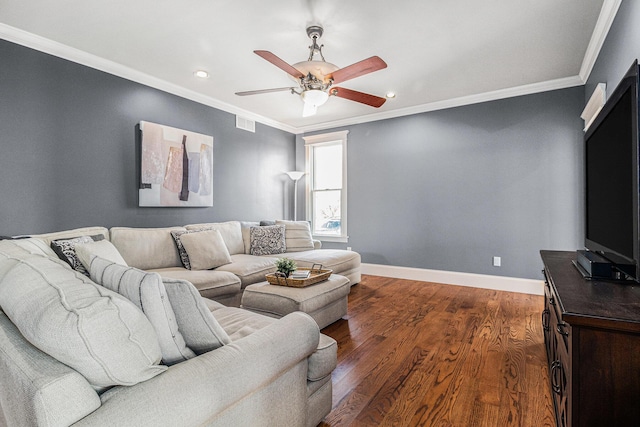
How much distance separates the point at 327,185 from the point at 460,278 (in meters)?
2.73

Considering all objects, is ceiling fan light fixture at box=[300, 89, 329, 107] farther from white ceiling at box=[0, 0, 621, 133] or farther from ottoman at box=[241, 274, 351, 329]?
ottoman at box=[241, 274, 351, 329]

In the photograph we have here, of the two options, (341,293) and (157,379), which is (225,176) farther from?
(157,379)

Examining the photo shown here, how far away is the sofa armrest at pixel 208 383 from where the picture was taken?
32.1 inches

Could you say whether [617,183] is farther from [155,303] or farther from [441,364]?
[155,303]

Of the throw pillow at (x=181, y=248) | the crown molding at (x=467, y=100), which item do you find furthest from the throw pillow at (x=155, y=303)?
the crown molding at (x=467, y=100)

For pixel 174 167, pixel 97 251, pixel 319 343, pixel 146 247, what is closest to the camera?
pixel 319 343

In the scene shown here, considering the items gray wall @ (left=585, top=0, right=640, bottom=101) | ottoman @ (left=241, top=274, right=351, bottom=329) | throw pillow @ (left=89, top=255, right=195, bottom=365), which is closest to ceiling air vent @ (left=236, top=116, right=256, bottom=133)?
ottoman @ (left=241, top=274, right=351, bottom=329)

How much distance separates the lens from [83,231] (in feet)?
9.23

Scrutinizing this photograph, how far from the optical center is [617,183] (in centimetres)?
161

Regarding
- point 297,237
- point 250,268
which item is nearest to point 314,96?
point 250,268

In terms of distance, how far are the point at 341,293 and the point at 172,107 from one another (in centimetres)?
313

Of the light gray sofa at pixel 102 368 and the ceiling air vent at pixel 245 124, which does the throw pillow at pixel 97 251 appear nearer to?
the light gray sofa at pixel 102 368

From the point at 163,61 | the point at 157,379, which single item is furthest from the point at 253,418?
the point at 163,61

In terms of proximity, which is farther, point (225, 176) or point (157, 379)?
point (225, 176)
